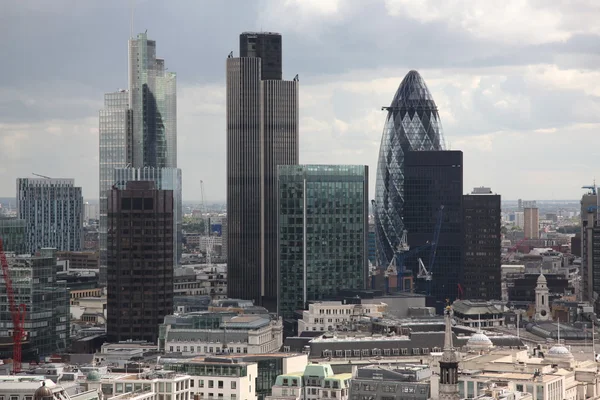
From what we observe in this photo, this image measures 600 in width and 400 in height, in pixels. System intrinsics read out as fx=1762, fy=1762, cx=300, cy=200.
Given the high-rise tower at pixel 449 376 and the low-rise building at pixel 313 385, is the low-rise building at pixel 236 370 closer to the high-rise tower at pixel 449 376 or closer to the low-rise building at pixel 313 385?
the low-rise building at pixel 313 385

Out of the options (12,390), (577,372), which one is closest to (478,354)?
(577,372)

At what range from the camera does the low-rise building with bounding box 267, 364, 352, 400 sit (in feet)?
504

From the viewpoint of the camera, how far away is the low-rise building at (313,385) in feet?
504

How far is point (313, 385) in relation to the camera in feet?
507

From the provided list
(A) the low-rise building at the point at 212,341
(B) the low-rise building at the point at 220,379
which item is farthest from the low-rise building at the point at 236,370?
(A) the low-rise building at the point at 212,341

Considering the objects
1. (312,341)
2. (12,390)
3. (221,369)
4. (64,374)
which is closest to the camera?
(12,390)

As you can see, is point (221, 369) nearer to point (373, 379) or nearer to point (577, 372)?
point (373, 379)

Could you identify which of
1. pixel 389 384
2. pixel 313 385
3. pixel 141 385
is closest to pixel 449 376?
pixel 141 385

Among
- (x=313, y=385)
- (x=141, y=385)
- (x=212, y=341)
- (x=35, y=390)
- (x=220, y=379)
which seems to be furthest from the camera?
(x=212, y=341)

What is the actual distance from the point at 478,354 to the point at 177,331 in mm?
41576

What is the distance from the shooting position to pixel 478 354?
167750mm

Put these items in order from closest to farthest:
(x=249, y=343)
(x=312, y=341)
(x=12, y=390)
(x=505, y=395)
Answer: (x=12, y=390), (x=505, y=395), (x=312, y=341), (x=249, y=343)

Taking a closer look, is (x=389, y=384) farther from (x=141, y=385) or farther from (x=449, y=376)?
(x=449, y=376)

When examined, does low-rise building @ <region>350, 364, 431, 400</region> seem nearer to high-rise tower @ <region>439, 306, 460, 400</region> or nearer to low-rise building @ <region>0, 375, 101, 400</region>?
low-rise building @ <region>0, 375, 101, 400</region>
